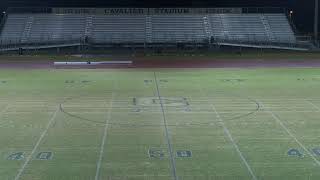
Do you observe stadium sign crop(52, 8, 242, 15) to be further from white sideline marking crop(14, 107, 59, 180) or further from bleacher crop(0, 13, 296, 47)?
white sideline marking crop(14, 107, 59, 180)

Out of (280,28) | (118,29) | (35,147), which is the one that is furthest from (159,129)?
(280,28)

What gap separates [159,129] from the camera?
11.1 metres

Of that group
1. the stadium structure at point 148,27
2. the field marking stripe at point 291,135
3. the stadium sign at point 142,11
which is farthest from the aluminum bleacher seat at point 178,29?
the field marking stripe at point 291,135

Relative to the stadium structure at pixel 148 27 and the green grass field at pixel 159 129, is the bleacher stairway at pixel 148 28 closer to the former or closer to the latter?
the stadium structure at pixel 148 27

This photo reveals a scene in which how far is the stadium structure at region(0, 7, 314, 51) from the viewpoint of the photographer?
37.5 meters

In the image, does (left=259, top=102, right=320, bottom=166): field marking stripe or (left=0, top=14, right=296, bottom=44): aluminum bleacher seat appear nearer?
(left=259, top=102, right=320, bottom=166): field marking stripe

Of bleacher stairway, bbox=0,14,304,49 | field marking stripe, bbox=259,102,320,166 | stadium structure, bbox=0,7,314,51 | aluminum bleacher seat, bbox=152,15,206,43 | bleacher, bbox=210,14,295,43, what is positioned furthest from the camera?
bleacher, bbox=210,14,295,43

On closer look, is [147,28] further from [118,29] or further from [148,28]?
[118,29]

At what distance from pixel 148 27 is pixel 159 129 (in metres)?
29.0

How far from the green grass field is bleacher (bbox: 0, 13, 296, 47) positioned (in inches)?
756

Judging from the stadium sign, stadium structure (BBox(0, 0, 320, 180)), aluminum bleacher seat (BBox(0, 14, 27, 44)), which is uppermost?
stadium structure (BBox(0, 0, 320, 180))

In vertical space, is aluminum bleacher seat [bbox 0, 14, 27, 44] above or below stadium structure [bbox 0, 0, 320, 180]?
below

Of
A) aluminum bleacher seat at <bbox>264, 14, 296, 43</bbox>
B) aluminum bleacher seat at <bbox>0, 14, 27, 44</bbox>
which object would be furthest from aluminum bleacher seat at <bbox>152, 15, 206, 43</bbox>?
aluminum bleacher seat at <bbox>0, 14, 27, 44</bbox>

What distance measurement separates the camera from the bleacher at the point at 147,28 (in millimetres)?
38344
